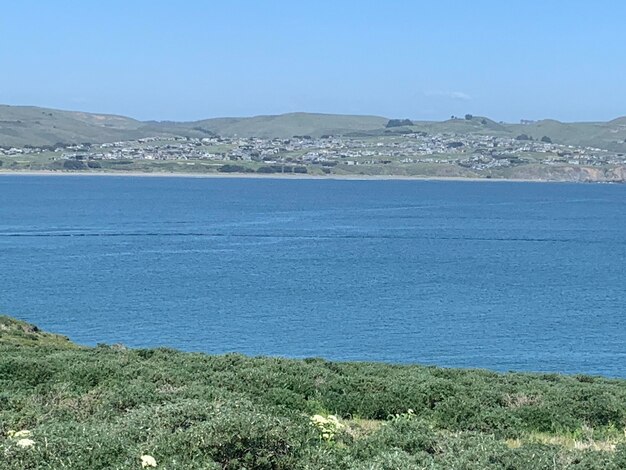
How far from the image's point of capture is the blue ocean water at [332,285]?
55281mm

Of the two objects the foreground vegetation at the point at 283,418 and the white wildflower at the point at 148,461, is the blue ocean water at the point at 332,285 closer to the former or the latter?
the foreground vegetation at the point at 283,418

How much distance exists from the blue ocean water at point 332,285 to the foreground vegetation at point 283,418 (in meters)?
32.9

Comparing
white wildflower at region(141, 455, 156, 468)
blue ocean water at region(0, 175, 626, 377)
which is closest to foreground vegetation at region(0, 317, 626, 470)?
white wildflower at region(141, 455, 156, 468)

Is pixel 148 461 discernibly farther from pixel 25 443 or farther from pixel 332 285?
pixel 332 285

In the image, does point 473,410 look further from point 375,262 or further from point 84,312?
point 375,262

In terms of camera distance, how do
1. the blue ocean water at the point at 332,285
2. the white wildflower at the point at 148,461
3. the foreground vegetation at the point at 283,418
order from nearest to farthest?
the white wildflower at the point at 148,461
the foreground vegetation at the point at 283,418
the blue ocean water at the point at 332,285

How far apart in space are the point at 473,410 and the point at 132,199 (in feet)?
579

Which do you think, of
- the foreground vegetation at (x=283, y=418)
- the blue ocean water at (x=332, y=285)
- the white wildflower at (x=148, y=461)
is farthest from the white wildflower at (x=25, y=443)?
the blue ocean water at (x=332, y=285)

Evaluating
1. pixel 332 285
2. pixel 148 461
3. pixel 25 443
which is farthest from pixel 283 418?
pixel 332 285

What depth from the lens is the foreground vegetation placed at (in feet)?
29.8

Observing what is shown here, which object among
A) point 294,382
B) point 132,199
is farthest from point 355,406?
point 132,199

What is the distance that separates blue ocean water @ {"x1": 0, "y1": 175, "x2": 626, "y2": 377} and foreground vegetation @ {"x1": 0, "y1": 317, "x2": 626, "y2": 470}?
Result: 3290cm

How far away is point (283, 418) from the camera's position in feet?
33.7

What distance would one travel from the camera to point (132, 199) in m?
186
